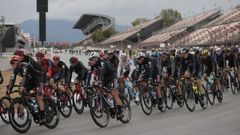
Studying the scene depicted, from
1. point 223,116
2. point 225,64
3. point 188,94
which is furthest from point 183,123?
point 225,64

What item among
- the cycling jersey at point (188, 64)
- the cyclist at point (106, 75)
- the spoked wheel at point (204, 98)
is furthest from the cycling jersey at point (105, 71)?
the cycling jersey at point (188, 64)

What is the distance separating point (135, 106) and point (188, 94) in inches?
91.3

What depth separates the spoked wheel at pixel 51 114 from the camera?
11.9m

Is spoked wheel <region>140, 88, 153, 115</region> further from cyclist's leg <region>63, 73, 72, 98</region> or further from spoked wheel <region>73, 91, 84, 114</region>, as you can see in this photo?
cyclist's leg <region>63, 73, 72, 98</region>

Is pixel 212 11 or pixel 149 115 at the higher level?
pixel 212 11

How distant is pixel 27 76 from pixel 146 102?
4057mm

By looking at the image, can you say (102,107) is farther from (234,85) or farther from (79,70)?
(234,85)

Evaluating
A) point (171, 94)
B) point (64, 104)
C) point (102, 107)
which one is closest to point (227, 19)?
point (171, 94)

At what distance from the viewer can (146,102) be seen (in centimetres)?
1449

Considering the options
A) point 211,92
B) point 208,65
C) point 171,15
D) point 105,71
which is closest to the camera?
point 105,71

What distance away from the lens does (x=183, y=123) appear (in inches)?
497

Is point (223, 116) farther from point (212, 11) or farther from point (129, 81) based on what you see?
point (212, 11)

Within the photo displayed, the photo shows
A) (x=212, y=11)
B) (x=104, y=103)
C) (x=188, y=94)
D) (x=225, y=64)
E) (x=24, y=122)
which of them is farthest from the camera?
(x=212, y=11)

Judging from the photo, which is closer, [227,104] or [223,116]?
[223,116]
